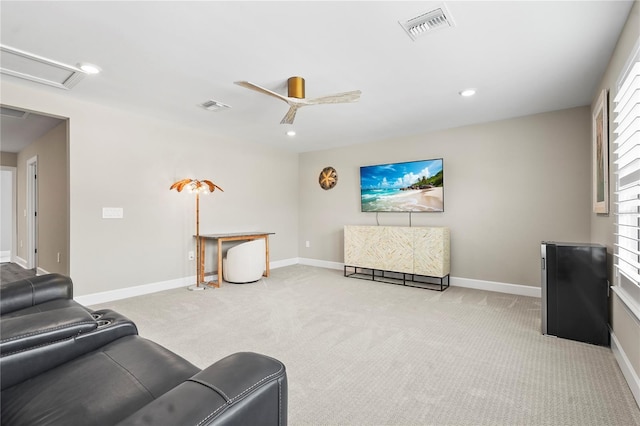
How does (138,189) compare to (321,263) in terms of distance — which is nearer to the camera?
(138,189)

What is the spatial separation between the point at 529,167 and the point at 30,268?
861cm

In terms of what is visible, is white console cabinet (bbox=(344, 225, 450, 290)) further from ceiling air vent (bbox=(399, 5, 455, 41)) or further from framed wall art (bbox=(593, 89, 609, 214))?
ceiling air vent (bbox=(399, 5, 455, 41))

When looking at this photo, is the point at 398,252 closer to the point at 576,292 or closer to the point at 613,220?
the point at 576,292

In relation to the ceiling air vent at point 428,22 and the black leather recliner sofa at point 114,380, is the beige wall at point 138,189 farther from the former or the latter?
the ceiling air vent at point 428,22

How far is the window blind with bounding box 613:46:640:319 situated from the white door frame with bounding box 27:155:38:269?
7674 millimetres

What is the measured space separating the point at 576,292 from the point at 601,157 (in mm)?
1261

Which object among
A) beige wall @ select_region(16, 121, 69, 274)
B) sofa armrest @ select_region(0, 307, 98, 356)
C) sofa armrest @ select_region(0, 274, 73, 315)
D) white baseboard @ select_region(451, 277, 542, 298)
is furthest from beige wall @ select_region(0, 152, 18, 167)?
white baseboard @ select_region(451, 277, 542, 298)

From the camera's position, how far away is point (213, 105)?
371 centimetres

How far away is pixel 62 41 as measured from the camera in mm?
2361

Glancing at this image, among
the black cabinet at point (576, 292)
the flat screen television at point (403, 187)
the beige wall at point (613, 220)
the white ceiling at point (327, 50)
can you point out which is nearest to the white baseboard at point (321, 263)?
the flat screen television at point (403, 187)

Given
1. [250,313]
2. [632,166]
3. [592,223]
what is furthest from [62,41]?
[592,223]

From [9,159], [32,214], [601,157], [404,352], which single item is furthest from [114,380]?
[9,159]

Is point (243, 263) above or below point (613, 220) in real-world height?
below

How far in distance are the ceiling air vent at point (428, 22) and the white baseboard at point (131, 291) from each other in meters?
4.28
